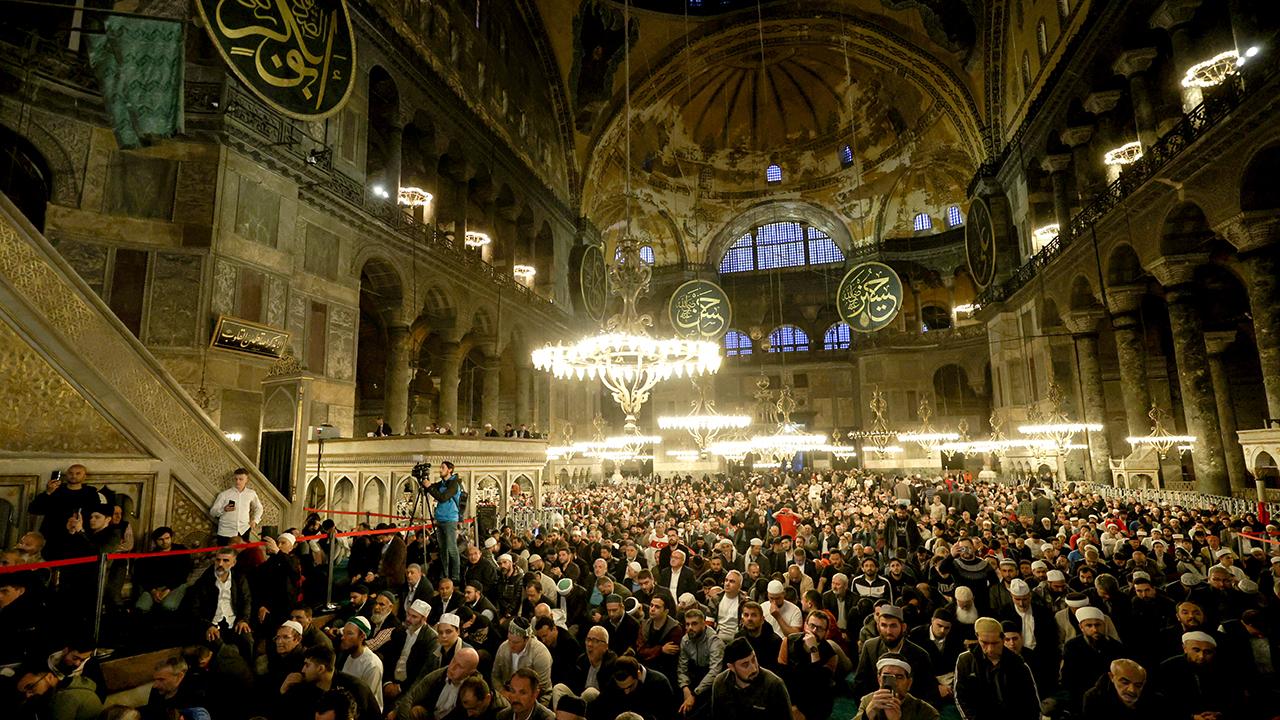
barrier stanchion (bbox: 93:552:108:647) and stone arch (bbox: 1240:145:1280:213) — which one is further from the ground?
stone arch (bbox: 1240:145:1280:213)

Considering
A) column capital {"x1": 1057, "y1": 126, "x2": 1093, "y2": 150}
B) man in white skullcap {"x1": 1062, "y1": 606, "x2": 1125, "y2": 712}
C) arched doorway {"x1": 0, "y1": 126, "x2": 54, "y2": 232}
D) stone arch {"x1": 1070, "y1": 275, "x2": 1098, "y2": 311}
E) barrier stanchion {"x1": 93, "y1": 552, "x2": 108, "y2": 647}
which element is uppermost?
column capital {"x1": 1057, "y1": 126, "x2": 1093, "y2": 150}

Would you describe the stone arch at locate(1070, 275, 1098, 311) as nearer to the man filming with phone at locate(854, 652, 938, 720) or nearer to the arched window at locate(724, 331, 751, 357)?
the man filming with phone at locate(854, 652, 938, 720)

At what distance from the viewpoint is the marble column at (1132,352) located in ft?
38.4

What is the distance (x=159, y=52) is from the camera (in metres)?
6.72

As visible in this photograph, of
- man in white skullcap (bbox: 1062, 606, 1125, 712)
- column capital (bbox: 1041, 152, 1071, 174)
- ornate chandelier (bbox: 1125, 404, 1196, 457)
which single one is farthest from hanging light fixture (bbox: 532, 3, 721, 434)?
column capital (bbox: 1041, 152, 1071, 174)

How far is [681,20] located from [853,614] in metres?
19.1

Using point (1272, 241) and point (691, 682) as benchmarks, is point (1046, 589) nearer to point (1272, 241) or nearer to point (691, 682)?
point (691, 682)

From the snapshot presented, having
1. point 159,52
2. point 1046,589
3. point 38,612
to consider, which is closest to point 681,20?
point 159,52

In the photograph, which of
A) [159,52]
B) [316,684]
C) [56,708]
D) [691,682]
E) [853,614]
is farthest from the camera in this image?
[159,52]

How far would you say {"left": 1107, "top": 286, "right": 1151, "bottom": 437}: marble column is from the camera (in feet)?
38.4

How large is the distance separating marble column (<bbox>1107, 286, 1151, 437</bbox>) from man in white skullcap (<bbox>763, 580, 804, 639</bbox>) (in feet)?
35.8

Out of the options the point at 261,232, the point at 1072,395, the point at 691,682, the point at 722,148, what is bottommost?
the point at 691,682

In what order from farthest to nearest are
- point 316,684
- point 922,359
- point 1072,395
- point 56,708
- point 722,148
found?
point 722,148
point 922,359
point 1072,395
point 316,684
point 56,708

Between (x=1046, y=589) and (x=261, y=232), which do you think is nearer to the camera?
(x=1046, y=589)
